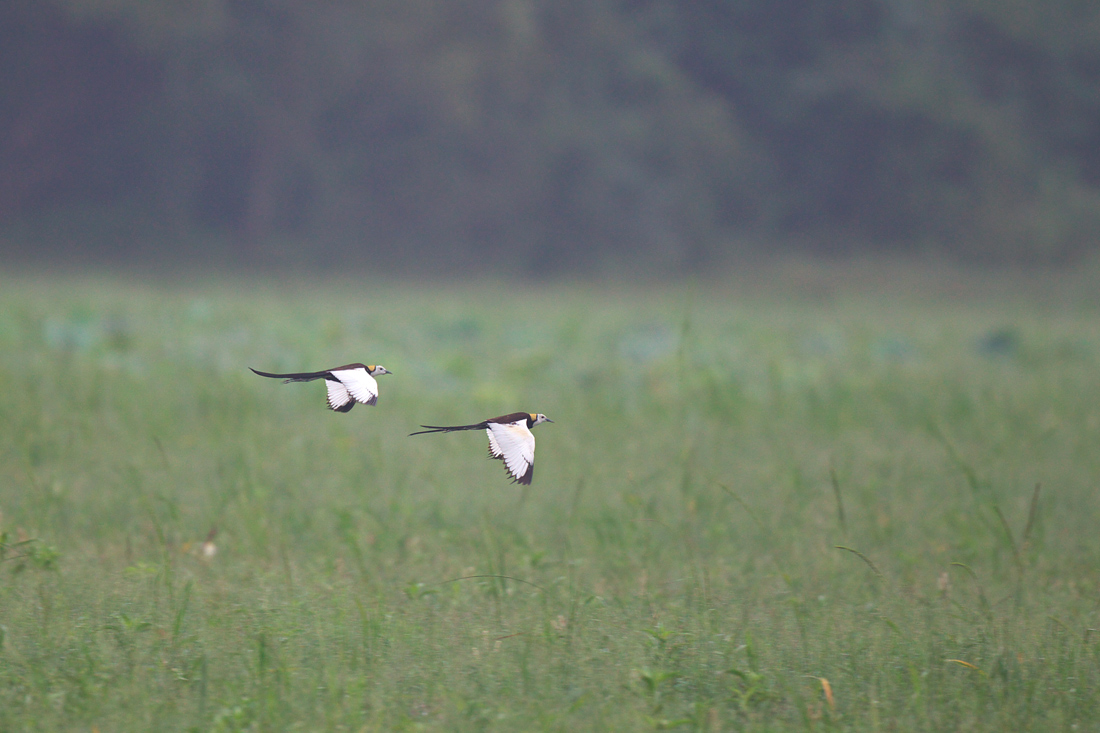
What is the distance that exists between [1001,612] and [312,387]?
5211mm

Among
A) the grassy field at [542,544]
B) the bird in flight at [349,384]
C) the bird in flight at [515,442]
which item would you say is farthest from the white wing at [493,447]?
the grassy field at [542,544]

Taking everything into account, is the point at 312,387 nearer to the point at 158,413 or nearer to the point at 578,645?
the point at 158,413

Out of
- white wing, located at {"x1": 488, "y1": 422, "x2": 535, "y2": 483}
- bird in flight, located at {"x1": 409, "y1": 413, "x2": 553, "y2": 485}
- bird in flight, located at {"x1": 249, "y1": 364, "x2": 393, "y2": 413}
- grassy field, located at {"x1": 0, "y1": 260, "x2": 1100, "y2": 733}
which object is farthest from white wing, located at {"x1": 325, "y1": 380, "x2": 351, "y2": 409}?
grassy field, located at {"x1": 0, "y1": 260, "x2": 1100, "y2": 733}

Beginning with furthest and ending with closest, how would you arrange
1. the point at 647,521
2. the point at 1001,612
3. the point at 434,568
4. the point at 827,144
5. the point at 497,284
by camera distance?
the point at 827,144 → the point at 497,284 → the point at 647,521 → the point at 434,568 → the point at 1001,612

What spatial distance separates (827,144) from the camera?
21906mm

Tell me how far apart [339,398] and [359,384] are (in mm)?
46

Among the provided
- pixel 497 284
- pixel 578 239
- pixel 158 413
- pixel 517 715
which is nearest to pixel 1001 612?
pixel 517 715

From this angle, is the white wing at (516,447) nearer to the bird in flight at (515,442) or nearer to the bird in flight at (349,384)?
the bird in flight at (515,442)

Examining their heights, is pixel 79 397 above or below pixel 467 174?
below

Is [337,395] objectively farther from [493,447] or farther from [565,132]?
[565,132]

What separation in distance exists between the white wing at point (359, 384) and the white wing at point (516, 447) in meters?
0.23

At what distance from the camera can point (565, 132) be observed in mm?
21984

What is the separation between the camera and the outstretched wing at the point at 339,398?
1.73m

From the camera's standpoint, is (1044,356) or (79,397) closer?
(79,397)
